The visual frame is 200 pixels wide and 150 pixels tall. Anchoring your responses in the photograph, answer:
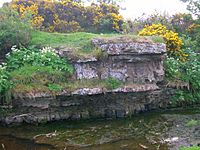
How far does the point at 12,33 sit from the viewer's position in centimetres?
1834

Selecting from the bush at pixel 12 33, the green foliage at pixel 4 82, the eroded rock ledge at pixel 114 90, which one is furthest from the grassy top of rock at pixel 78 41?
the green foliage at pixel 4 82

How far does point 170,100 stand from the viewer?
19.3m

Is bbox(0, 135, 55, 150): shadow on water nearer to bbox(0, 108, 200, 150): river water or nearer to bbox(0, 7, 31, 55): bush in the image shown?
bbox(0, 108, 200, 150): river water

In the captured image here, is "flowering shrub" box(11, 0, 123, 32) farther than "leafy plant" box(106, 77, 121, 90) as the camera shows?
Yes

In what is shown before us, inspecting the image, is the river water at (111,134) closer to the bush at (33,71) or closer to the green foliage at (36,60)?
the bush at (33,71)

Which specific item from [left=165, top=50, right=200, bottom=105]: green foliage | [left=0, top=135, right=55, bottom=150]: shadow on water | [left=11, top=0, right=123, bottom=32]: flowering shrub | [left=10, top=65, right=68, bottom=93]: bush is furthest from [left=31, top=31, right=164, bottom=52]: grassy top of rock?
[left=0, top=135, right=55, bottom=150]: shadow on water

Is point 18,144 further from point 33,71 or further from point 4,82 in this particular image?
point 33,71

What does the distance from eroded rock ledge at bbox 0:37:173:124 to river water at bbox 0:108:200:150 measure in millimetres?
588

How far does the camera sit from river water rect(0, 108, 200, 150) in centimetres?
1336

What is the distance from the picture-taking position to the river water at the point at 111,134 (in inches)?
526

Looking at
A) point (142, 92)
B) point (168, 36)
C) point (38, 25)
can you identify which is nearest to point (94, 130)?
point (142, 92)

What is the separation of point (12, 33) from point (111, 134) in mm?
7760

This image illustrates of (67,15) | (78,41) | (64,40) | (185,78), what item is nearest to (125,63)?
(78,41)

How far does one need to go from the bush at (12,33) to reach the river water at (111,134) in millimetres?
4792
